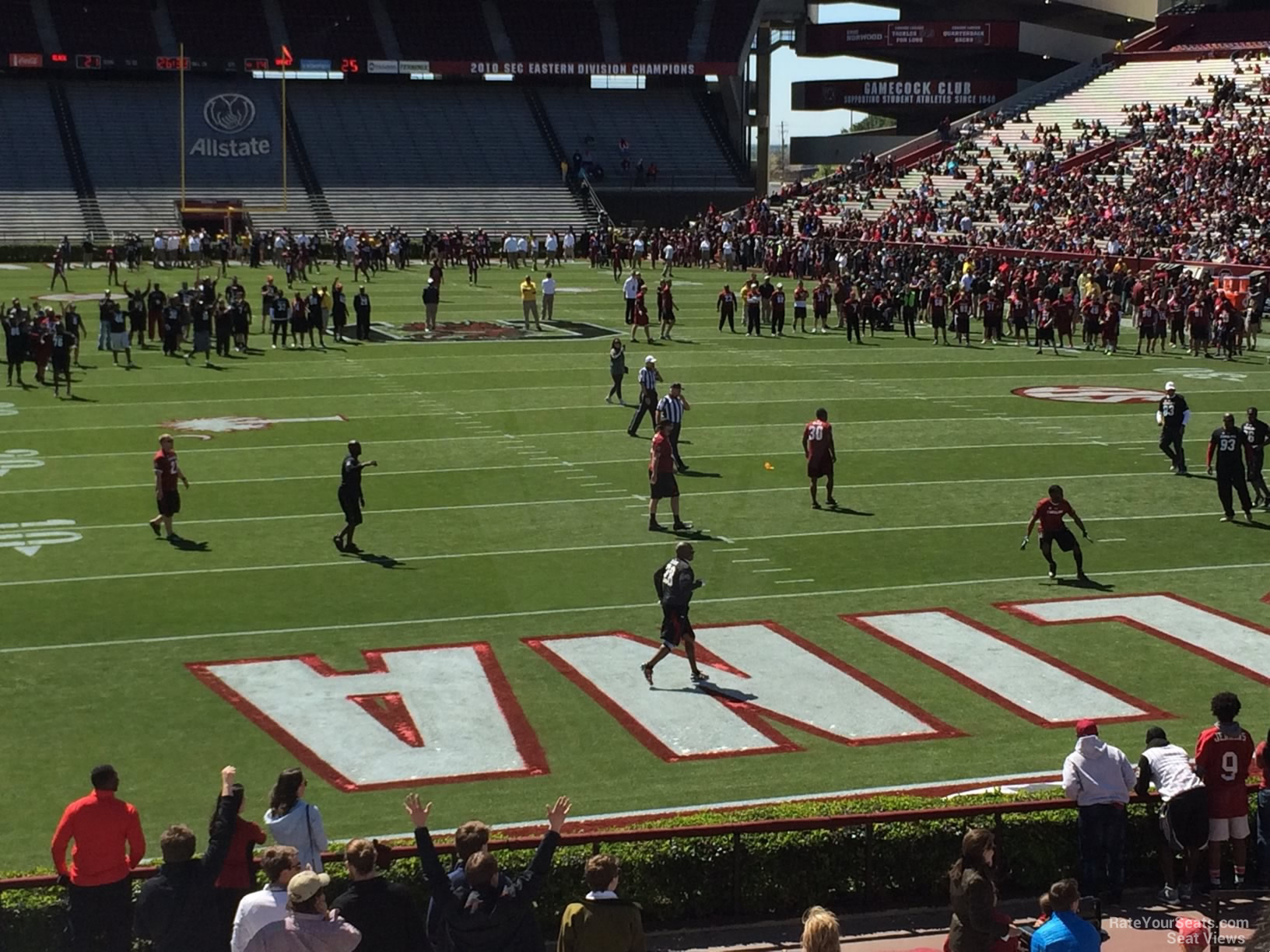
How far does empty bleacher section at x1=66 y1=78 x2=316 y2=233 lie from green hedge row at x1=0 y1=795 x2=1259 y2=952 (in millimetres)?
52300

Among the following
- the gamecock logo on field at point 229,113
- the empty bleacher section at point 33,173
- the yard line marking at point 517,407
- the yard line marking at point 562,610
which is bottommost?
the yard line marking at point 562,610

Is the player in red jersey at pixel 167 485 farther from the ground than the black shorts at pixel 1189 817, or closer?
farther from the ground

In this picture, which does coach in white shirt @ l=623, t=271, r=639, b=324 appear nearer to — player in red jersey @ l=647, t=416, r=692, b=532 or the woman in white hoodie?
player in red jersey @ l=647, t=416, r=692, b=532

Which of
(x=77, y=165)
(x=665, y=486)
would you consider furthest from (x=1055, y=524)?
(x=77, y=165)

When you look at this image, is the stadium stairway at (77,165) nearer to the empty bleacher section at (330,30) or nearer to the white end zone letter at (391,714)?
the empty bleacher section at (330,30)

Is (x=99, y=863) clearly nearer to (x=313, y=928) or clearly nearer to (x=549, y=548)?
(x=313, y=928)

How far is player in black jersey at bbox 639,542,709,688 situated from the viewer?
1391 cm

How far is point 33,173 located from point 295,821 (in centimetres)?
5619

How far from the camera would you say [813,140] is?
77875mm

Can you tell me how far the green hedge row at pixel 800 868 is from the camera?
30.0 ft

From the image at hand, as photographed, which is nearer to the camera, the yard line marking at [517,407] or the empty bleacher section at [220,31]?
the yard line marking at [517,407]

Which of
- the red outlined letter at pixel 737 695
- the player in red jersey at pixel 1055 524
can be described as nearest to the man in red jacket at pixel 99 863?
the red outlined letter at pixel 737 695

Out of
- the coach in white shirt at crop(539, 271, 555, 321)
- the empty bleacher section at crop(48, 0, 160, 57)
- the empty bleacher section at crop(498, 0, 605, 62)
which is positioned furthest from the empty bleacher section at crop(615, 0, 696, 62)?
the coach in white shirt at crop(539, 271, 555, 321)

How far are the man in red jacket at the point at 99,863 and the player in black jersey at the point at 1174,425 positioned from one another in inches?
663
